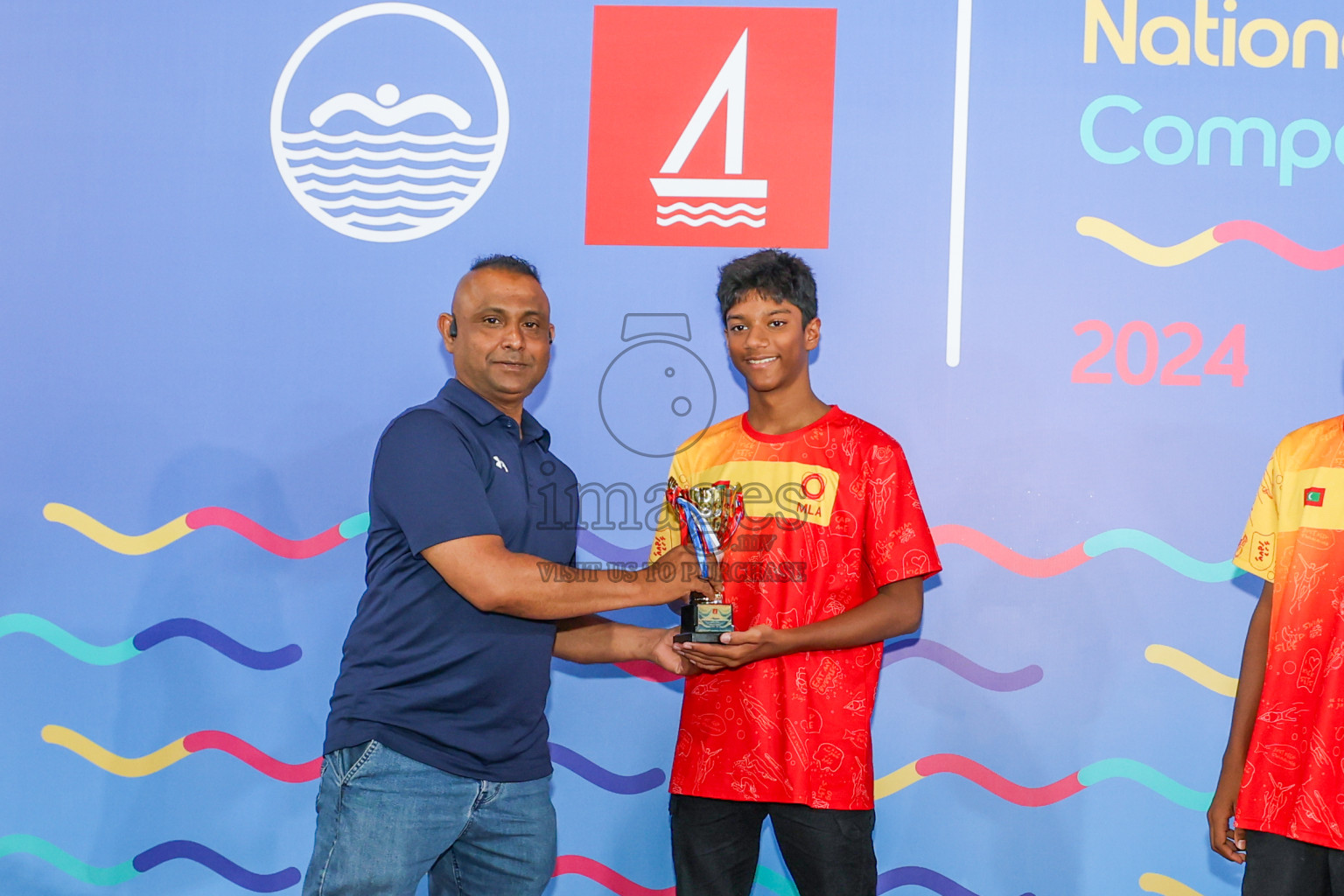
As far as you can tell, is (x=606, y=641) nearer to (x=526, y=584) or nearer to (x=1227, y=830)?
(x=526, y=584)

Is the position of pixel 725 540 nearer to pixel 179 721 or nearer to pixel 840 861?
pixel 840 861

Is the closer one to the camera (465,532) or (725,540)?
(465,532)

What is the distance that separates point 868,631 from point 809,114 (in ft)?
5.16

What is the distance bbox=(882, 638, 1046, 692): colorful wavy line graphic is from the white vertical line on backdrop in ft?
2.69

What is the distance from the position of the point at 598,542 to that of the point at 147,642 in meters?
1.39

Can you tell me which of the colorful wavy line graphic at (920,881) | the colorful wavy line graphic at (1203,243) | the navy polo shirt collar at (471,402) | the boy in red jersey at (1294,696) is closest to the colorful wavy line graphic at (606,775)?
the colorful wavy line graphic at (920,881)

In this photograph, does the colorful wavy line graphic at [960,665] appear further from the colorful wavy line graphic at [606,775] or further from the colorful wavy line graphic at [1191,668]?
the colorful wavy line graphic at [606,775]

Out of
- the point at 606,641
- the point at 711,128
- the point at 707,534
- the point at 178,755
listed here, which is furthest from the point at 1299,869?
the point at 178,755

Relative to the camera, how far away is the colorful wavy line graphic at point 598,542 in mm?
2967

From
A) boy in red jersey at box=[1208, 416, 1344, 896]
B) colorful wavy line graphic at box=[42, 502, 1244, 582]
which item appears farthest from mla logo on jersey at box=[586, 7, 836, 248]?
boy in red jersey at box=[1208, 416, 1344, 896]

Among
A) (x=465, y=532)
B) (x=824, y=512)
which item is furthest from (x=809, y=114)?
(x=465, y=532)

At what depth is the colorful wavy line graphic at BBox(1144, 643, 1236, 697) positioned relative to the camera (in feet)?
9.62

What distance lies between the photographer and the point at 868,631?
7.64ft

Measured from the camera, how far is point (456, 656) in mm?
2094
